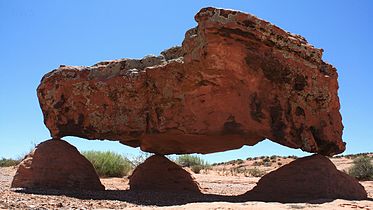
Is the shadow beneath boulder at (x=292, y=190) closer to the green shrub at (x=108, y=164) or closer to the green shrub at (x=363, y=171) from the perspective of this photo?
the green shrub at (x=108, y=164)

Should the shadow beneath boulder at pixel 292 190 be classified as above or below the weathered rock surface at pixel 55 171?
below

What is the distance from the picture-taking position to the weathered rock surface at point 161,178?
11.1 meters

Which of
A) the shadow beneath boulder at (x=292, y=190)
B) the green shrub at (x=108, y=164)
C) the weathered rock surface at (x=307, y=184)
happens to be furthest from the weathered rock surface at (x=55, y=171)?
the green shrub at (x=108, y=164)

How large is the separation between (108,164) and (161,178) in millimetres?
9024

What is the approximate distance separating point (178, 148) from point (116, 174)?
930 centimetres

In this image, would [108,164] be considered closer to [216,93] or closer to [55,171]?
[55,171]

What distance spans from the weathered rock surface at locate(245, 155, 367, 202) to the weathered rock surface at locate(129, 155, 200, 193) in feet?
8.57

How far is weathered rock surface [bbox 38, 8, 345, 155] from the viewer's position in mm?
8625

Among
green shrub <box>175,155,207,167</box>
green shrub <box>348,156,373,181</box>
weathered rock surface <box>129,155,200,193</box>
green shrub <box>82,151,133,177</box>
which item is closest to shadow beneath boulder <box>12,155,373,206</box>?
weathered rock surface <box>129,155,200,193</box>

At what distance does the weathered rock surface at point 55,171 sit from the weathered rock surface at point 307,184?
3.85m

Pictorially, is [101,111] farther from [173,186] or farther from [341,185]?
[341,185]

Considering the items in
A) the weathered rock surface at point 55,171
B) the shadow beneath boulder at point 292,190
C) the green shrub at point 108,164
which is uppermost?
the green shrub at point 108,164

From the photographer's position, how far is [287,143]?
910cm

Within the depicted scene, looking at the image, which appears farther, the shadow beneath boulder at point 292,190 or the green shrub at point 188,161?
the green shrub at point 188,161
